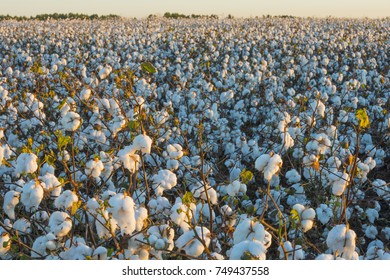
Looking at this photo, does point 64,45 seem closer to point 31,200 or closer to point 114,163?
point 114,163

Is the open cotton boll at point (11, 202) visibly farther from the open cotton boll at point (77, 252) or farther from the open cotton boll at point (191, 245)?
the open cotton boll at point (191, 245)

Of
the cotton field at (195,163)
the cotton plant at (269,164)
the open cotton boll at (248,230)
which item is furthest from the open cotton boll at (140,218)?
the cotton plant at (269,164)

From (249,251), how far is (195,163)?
238 centimetres

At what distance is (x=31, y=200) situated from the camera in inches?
98.0

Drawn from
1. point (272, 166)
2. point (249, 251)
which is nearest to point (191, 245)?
point (249, 251)

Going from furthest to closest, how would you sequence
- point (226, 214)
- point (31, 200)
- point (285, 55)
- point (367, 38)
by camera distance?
point (367, 38)
point (285, 55)
point (226, 214)
point (31, 200)

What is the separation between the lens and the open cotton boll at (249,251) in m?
1.92

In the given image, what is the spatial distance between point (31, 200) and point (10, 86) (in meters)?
6.15

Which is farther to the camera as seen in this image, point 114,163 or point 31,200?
point 114,163

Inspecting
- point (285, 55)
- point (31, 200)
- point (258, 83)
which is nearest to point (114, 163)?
point (31, 200)

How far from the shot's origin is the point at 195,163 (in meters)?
4.30

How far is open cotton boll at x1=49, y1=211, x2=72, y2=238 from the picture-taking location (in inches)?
98.6

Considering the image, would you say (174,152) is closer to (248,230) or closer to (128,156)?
(128,156)

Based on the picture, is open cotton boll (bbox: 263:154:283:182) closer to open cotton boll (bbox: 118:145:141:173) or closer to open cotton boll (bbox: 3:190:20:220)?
open cotton boll (bbox: 118:145:141:173)
